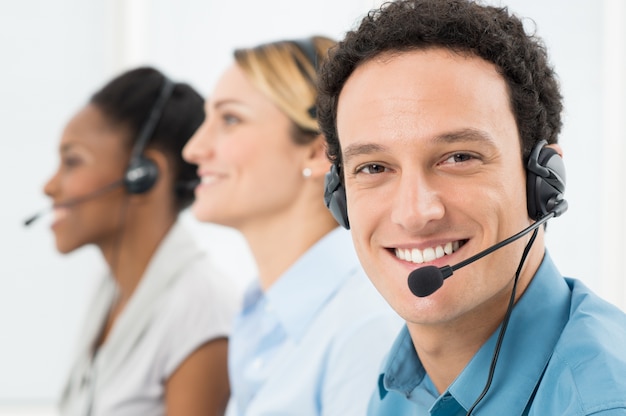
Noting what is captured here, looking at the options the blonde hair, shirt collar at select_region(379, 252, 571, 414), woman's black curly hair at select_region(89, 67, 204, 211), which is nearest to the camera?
shirt collar at select_region(379, 252, 571, 414)

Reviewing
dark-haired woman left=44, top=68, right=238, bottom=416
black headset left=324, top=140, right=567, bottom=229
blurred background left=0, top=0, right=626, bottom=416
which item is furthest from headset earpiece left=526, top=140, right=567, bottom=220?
blurred background left=0, top=0, right=626, bottom=416

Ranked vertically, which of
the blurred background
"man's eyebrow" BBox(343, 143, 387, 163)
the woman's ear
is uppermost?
"man's eyebrow" BBox(343, 143, 387, 163)

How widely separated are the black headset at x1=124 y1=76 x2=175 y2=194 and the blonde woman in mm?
344

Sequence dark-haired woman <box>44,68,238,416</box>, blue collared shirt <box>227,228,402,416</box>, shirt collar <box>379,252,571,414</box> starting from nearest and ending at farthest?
shirt collar <box>379,252,571,414</box> → blue collared shirt <box>227,228,402,416</box> → dark-haired woman <box>44,68,238,416</box>

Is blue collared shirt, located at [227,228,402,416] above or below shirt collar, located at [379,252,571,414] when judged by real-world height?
below

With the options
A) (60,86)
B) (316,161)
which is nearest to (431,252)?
(316,161)

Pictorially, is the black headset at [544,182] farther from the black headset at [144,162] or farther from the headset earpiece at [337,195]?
the black headset at [144,162]

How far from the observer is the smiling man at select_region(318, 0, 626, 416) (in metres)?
0.99

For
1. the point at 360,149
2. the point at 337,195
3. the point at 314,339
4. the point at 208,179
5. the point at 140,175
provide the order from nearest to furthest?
the point at 360,149
the point at 337,195
the point at 314,339
the point at 208,179
the point at 140,175

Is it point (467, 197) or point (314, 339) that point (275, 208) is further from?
point (467, 197)

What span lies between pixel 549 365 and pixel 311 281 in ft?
2.52

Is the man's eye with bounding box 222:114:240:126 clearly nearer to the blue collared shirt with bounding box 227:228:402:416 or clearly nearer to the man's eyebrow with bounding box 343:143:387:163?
the blue collared shirt with bounding box 227:228:402:416

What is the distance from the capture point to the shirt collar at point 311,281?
164 centimetres

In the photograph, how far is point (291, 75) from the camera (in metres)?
1.76
